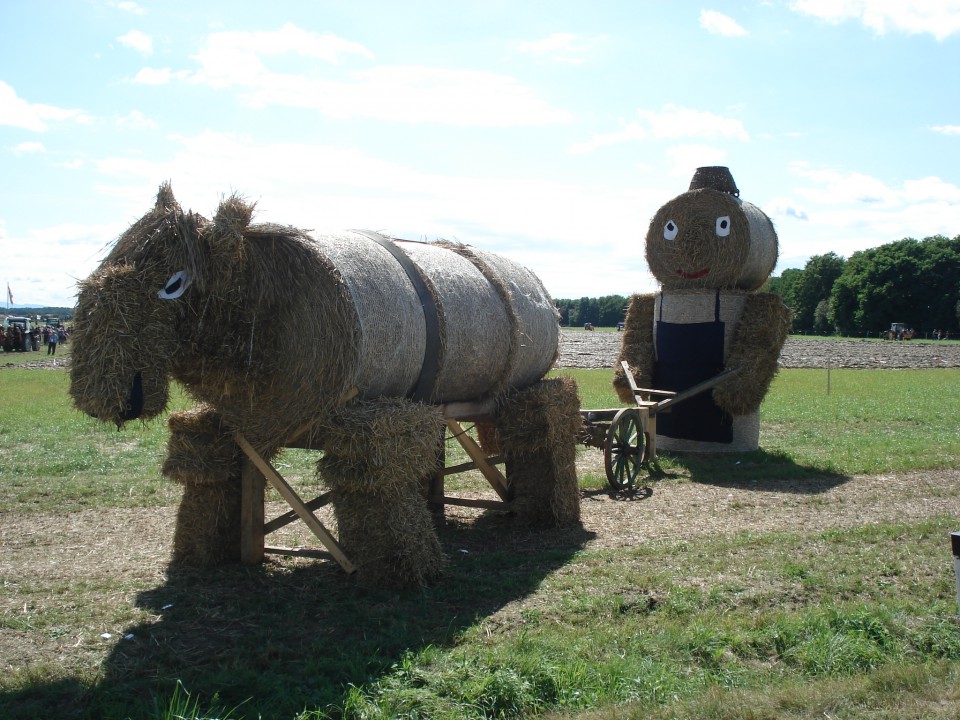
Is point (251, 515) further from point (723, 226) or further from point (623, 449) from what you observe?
point (723, 226)

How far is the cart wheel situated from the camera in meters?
10.4

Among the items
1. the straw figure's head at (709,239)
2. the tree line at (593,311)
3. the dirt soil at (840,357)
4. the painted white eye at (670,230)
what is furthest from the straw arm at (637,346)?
the tree line at (593,311)

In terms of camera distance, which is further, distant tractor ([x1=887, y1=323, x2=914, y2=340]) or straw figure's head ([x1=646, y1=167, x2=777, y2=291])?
distant tractor ([x1=887, y1=323, x2=914, y2=340])

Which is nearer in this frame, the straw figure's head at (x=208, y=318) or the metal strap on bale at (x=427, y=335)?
the straw figure's head at (x=208, y=318)

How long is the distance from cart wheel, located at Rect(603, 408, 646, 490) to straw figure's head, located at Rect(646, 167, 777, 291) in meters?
3.18

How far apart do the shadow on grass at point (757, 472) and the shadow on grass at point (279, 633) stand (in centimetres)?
422

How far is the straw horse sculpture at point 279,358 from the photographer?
5.71 m

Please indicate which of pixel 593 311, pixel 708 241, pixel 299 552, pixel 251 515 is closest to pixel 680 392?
pixel 708 241

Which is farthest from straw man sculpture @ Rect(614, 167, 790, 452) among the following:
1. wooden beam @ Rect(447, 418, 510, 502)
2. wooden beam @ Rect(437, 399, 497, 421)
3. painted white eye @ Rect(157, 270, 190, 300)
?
painted white eye @ Rect(157, 270, 190, 300)

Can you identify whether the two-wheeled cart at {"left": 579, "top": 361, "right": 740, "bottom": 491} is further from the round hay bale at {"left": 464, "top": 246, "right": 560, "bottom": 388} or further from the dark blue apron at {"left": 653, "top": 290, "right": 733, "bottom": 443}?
the round hay bale at {"left": 464, "top": 246, "right": 560, "bottom": 388}

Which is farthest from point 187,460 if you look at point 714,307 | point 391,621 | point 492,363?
point 714,307

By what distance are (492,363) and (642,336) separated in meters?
6.91

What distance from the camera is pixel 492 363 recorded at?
784cm

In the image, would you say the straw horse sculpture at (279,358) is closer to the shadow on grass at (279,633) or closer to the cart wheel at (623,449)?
the shadow on grass at (279,633)
